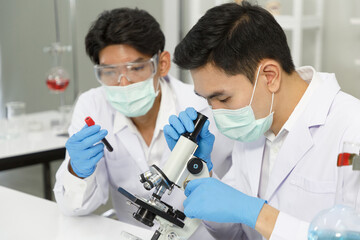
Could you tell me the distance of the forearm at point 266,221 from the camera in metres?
1.21

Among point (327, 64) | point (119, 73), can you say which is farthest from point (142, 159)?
point (327, 64)

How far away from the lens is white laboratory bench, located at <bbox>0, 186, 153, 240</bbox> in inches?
59.3

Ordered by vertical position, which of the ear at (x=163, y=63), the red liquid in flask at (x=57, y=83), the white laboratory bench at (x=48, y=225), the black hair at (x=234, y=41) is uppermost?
the black hair at (x=234, y=41)

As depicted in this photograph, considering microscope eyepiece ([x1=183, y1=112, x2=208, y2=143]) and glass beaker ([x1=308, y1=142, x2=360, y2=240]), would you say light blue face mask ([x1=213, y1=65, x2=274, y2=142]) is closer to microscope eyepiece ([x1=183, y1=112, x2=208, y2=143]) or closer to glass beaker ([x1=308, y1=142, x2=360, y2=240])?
microscope eyepiece ([x1=183, y1=112, x2=208, y2=143])

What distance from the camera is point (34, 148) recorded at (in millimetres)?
2729

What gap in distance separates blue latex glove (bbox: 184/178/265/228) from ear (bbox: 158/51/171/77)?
0.93 m

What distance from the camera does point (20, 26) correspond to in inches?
192

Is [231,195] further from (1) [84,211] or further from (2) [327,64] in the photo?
(2) [327,64]

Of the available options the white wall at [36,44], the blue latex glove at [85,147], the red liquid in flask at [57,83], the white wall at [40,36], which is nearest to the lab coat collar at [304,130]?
the blue latex glove at [85,147]

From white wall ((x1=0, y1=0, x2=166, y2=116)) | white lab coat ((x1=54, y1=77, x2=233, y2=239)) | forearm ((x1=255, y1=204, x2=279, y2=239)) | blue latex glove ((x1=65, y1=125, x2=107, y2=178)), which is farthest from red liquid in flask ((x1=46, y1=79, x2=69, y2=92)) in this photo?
forearm ((x1=255, y1=204, x2=279, y2=239))

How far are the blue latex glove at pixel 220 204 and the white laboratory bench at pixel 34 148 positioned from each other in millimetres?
1591

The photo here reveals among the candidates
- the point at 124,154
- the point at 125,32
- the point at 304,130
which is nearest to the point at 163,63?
the point at 125,32

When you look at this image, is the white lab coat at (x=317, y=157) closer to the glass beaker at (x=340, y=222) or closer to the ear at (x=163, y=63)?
the glass beaker at (x=340, y=222)

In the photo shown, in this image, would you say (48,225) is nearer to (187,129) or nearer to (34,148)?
(187,129)
